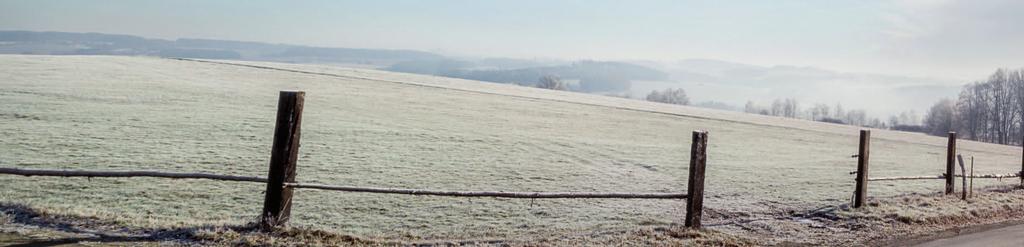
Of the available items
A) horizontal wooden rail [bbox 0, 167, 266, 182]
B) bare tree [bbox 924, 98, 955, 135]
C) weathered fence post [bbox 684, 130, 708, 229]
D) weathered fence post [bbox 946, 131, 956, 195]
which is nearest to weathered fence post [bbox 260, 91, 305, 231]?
horizontal wooden rail [bbox 0, 167, 266, 182]

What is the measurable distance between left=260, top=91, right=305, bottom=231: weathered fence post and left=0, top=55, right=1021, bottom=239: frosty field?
1.09 m

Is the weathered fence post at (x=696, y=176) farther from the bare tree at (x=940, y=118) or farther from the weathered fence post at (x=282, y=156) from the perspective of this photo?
the bare tree at (x=940, y=118)

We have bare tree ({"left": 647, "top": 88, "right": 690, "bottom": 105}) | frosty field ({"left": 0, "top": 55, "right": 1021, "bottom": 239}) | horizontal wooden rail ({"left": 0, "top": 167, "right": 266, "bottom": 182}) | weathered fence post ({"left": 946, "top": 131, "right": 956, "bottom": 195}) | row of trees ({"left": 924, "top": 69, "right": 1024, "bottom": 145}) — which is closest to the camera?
horizontal wooden rail ({"left": 0, "top": 167, "right": 266, "bottom": 182})

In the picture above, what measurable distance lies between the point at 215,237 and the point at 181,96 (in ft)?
98.1

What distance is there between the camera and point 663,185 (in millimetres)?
17406

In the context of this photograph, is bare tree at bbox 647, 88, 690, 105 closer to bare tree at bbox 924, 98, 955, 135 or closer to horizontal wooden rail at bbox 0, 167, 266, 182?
bare tree at bbox 924, 98, 955, 135

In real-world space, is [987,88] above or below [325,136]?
above

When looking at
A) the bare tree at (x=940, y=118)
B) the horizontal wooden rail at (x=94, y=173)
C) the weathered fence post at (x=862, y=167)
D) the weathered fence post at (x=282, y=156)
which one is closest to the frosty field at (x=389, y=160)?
the horizontal wooden rail at (x=94, y=173)

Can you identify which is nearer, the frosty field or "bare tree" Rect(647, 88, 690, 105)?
the frosty field

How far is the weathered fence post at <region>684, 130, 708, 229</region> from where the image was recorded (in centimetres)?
969

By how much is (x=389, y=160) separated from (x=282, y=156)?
35.8ft

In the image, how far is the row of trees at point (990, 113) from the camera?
104 m

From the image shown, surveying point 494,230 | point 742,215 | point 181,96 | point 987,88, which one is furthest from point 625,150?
point 987,88

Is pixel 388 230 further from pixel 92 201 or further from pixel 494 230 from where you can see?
pixel 92 201
